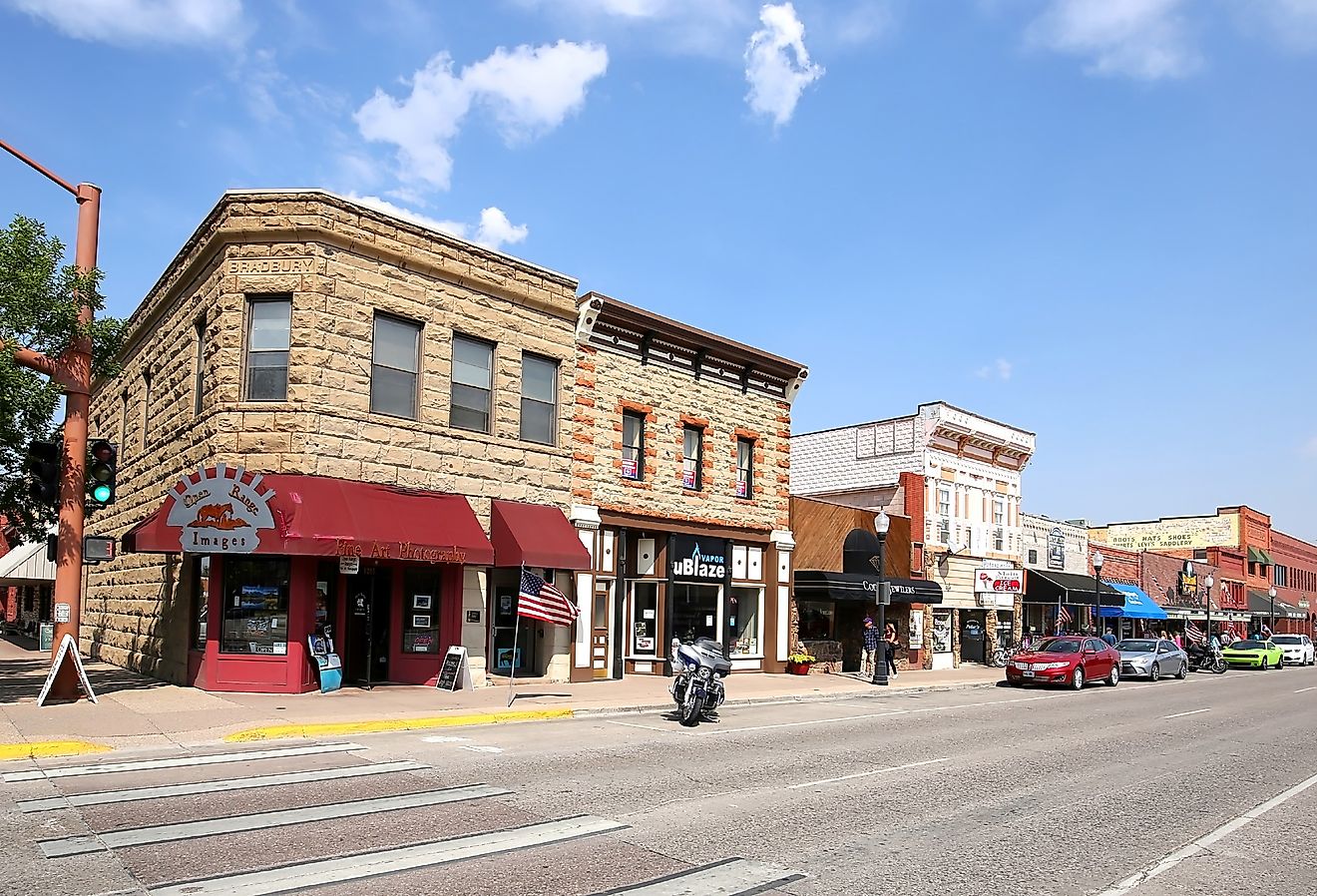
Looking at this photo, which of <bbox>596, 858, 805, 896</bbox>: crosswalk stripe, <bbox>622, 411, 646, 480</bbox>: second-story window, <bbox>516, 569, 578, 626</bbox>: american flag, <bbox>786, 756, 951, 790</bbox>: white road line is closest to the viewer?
<bbox>596, 858, 805, 896</bbox>: crosswalk stripe

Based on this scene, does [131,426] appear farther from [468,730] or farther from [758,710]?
[758,710]

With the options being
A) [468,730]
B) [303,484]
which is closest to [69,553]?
[303,484]

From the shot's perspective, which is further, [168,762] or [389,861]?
[168,762]

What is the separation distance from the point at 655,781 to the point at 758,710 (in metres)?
9.56

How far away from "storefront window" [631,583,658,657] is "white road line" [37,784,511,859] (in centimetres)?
1551

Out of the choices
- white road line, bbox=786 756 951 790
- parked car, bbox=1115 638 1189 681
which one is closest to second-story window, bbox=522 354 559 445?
white road line, bbox=786 756 951 790

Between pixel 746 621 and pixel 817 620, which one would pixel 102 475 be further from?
pixel 817 620

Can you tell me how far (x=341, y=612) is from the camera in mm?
19391

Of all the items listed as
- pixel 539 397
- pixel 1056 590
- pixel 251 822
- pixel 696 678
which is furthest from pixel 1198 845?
pixel 1056 590

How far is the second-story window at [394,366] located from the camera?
792 inches

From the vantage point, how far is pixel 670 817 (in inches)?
366

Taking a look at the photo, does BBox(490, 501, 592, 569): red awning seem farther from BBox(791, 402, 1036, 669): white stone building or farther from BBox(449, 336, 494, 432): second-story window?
BBox(791, 402, 1036, 669): white stone building

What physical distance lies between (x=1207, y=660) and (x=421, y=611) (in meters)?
33.4

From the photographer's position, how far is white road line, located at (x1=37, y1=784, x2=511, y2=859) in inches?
308
